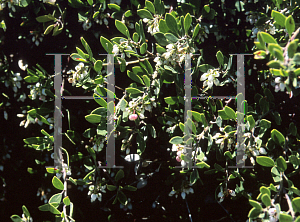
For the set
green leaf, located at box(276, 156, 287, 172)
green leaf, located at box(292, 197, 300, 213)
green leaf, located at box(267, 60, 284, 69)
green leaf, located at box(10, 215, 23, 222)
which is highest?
green leaf, located at box(267, 60, 284, 69)

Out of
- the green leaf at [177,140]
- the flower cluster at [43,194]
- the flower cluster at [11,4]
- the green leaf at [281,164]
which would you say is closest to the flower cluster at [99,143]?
the green leaf at [177,140]

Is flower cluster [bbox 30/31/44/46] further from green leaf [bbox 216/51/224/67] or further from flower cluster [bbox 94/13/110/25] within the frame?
green leaf [bbox 216/51/224/67]

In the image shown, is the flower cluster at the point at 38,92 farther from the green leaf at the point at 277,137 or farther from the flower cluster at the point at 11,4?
the green leaf at the point at 277,137

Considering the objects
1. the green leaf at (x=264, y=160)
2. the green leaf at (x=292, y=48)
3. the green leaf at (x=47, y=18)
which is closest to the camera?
the green leaf at (x=292, y=48)

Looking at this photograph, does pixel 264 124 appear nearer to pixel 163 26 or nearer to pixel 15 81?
pixel 163 26

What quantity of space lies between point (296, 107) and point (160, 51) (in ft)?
2.98

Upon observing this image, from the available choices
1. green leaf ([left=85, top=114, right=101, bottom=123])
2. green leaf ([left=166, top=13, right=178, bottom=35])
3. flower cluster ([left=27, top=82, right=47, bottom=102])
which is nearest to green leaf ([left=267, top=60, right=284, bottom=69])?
green leaf ([left=166, top=13, right=178, bottom=35])

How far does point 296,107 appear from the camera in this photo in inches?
62.2

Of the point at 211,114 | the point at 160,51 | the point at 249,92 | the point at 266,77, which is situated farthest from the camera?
the point at 249,92

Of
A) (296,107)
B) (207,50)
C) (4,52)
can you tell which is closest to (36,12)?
(4,52)

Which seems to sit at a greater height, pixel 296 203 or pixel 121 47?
pixel 121 47

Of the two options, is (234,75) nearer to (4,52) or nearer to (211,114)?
(211,114)

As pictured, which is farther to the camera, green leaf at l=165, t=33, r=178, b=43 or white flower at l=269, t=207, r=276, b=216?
green leaf at l=165, t=33, r=178, b=43

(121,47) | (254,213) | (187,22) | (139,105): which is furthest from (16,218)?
(187,22)
